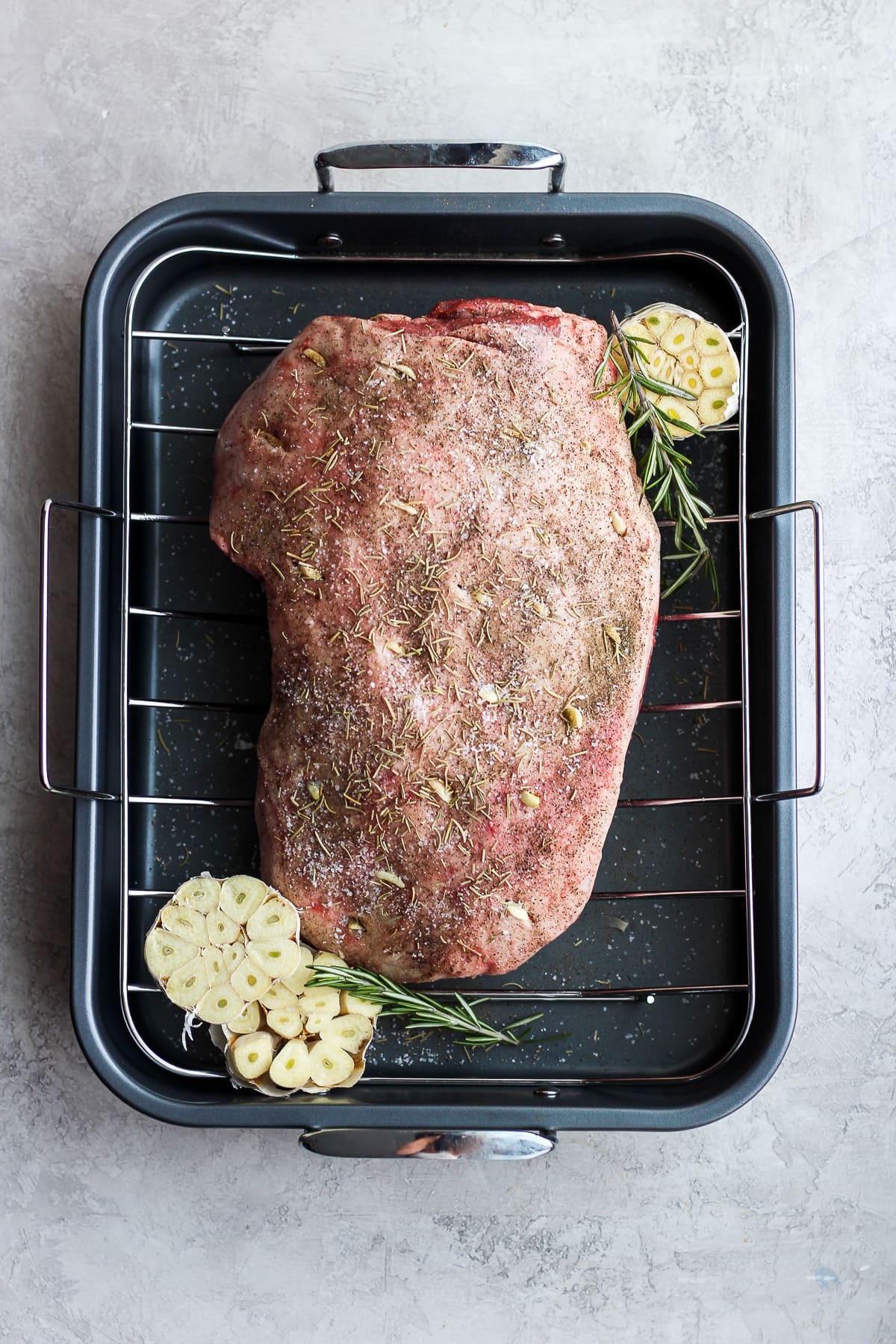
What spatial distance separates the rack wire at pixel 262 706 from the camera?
6.41 feet

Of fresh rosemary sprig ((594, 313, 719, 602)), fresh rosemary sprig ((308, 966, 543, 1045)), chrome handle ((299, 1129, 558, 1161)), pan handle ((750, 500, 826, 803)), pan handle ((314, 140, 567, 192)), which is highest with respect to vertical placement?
pan handle ((314, 140, 567, 192))

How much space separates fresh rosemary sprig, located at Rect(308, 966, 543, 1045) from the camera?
6.08 ft

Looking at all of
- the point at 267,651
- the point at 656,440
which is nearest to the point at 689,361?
the point at 656,440

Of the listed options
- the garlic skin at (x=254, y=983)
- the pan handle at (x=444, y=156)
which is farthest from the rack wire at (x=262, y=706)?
the pan handle at (x=444, y=156)

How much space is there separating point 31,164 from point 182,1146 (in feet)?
6.65

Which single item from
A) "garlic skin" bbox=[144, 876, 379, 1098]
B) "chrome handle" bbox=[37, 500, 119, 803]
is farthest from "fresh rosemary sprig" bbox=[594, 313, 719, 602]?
"chrome handle" bbox=[37, 500, 119, 803]

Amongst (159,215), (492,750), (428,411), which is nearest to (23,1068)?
(492,750)

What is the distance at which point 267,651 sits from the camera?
2102 mm

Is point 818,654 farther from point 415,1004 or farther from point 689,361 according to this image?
point 415,1004

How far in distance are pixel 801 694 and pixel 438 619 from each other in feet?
2.82

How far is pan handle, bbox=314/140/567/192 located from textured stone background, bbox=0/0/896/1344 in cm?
36

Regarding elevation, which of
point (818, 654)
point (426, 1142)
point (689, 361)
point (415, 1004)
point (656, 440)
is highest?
point (689, 361)

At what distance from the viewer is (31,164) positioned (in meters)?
2.16

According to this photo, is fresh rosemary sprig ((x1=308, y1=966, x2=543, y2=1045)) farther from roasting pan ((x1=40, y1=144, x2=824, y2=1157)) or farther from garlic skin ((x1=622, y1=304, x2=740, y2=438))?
garlic skin ((x1=622, y1=304, x2=740, y2=438))
